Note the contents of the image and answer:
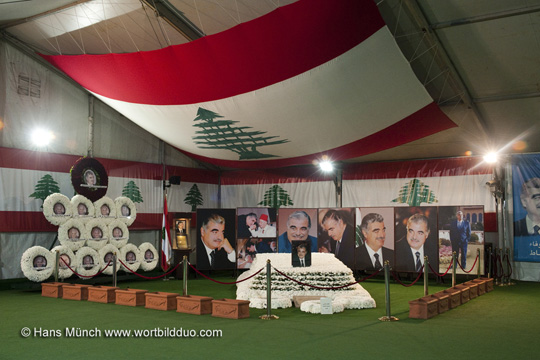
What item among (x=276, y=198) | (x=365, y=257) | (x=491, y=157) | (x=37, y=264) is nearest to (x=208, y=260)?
(x=276, y=198)

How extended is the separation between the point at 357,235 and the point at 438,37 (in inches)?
226

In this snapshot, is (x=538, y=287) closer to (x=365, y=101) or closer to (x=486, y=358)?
(x=365, y=101)

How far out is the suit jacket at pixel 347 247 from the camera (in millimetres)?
13492

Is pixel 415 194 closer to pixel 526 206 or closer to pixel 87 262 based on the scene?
pixel 526 206

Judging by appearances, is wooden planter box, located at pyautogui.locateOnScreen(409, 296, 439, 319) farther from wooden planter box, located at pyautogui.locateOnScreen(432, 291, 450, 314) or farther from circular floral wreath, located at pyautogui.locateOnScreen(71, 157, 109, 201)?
circular floral wreath, located at pyautogui.locateOnScreen(71, 157, 109, 201)

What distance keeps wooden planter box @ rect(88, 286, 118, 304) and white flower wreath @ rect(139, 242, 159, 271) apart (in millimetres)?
3789

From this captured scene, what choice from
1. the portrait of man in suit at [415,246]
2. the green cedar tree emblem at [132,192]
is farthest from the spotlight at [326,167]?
the green cedar tree emblem at [132,192]

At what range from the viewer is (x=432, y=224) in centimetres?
1275

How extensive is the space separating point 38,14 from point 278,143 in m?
5.24

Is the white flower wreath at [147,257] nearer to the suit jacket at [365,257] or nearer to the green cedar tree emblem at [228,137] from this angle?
the green cedar tree emblem at [228,137]

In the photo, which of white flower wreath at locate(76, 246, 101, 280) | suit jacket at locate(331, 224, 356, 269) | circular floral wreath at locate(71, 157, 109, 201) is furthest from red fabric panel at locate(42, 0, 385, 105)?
suit jacket at locate(331, 224, 356, 269)

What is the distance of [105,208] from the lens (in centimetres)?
1262

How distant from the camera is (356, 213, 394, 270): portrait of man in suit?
43.4ft

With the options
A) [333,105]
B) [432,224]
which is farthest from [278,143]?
[432,224]
